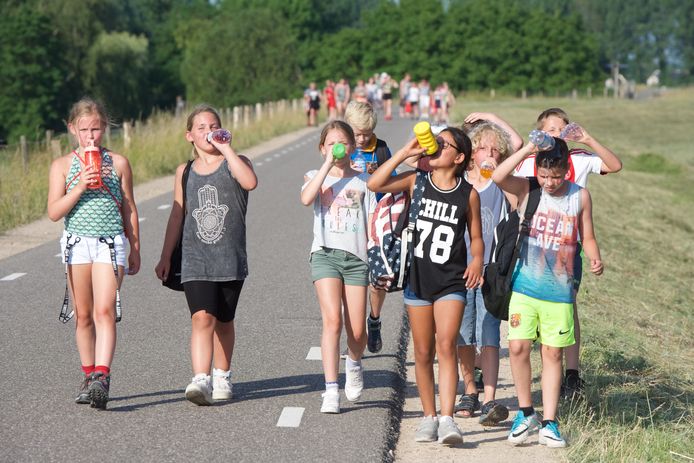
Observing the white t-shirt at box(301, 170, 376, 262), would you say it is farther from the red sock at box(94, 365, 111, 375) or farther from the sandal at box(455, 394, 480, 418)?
the red sock at box(94, 365, 111, 375)

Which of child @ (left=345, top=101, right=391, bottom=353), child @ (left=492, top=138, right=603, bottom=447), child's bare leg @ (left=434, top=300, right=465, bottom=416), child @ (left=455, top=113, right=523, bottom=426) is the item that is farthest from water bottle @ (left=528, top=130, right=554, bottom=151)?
child @ (left=345, top=101, right=391, bottom=353)

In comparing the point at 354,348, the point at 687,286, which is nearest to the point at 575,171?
the point at 354,348

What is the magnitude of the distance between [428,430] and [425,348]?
41cm

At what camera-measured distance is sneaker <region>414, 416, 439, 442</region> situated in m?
6.27

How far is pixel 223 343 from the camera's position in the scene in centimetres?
718

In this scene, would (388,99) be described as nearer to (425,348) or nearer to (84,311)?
(84,311)

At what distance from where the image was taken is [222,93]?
326 feet

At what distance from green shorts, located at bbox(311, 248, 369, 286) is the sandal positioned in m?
0.84

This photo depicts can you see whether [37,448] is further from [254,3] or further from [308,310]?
[254,3]

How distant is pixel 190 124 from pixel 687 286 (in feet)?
32.4

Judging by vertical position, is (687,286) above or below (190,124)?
below

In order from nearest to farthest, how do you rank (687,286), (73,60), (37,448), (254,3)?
(37,448)
(687,286)
(73,60)
(254,3)

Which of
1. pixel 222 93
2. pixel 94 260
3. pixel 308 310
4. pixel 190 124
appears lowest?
pixel 222 93

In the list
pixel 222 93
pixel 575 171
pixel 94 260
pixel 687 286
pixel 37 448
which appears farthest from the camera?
pixel 222 93
